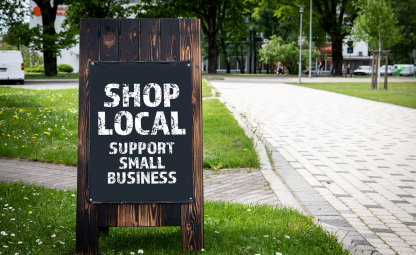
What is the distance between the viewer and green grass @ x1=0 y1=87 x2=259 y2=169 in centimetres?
633

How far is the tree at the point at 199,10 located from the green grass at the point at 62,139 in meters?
29.6

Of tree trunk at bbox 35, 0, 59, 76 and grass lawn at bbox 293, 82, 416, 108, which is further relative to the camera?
tree trunk at bbox 35, 0, 59, 76

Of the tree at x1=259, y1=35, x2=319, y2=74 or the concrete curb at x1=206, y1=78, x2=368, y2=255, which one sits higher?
the tree at x1=259, y1=35, x2=319, y2=74

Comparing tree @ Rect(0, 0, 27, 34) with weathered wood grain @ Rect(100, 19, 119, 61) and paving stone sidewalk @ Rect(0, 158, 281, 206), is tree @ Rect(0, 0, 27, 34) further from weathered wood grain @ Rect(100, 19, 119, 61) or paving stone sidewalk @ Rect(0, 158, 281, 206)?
weathered wood grain @ Rect(100, 19, 119, 61)

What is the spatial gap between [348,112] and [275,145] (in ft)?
19.6

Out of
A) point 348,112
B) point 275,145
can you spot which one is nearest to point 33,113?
point 275,145

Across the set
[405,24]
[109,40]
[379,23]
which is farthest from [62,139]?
[405,24]

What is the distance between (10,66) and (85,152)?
24.2 metres

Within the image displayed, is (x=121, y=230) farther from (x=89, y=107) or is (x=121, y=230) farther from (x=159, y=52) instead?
(x=159, y=52)

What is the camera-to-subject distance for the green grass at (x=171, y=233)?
319cm

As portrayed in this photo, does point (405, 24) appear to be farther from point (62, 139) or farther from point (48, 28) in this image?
point (62, 139)

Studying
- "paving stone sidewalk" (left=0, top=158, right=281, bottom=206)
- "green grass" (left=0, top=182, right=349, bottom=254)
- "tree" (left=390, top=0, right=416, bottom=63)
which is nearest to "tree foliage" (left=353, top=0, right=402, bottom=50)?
"paving stone sidewalk" (left=0, top=158, right=281, bottom=206)

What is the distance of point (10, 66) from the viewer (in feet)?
80.3

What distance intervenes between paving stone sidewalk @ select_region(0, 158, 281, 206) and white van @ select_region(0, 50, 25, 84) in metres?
20.2
